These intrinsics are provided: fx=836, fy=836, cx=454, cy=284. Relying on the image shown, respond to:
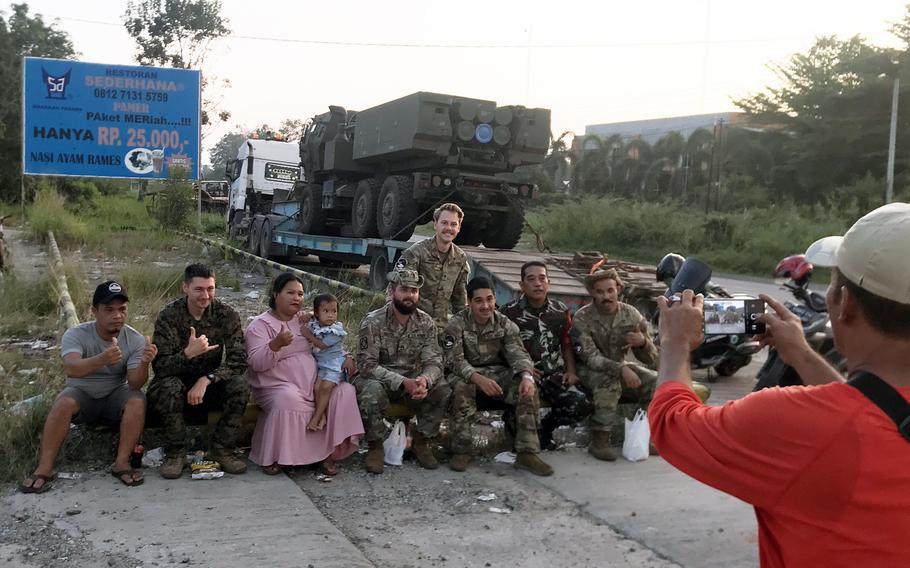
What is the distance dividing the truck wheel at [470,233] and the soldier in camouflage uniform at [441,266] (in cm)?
468

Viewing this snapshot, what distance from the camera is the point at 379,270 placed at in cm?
1101

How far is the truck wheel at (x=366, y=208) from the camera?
1184cm

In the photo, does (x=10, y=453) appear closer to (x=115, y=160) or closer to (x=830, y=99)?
(x=115, y=160)

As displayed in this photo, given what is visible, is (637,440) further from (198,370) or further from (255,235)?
(255,235)

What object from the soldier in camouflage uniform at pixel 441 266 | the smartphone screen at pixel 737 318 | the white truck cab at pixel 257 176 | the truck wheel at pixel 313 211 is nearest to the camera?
the smartphone screen at pixel 737 318

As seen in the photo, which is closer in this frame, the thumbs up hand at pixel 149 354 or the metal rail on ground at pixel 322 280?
the thumbs up hand at pixel 149 354

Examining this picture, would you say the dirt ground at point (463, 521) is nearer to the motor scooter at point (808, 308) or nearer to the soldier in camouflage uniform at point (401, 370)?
the soldier in camouflage uniform at point (401, 370)

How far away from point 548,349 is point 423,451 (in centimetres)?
115

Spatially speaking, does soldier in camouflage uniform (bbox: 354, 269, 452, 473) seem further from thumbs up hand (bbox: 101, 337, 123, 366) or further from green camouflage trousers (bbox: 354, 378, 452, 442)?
thumbs up hand (bbox: 101, 337, 123, 366)

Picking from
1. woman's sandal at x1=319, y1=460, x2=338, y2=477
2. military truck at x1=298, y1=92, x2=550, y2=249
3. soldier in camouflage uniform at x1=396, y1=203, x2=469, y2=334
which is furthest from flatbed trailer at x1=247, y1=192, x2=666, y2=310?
woman's sandal at x1=319, y1=460, x2=338, y2=477

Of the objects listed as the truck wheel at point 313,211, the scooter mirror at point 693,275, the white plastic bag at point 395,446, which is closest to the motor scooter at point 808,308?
the scooter mirror at point 693,275

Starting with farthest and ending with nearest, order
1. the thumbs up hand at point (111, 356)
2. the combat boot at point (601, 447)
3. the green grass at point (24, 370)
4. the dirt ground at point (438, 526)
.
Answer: the combat boot at point (601, 447) → the green grass at point (24, 370) → the thumbs up hand at point (111, 356) → the dirt ground at point (438, 526)

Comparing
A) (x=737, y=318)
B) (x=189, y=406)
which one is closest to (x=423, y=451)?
(x=189, y=406)

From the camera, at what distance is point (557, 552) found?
3.74 meters
